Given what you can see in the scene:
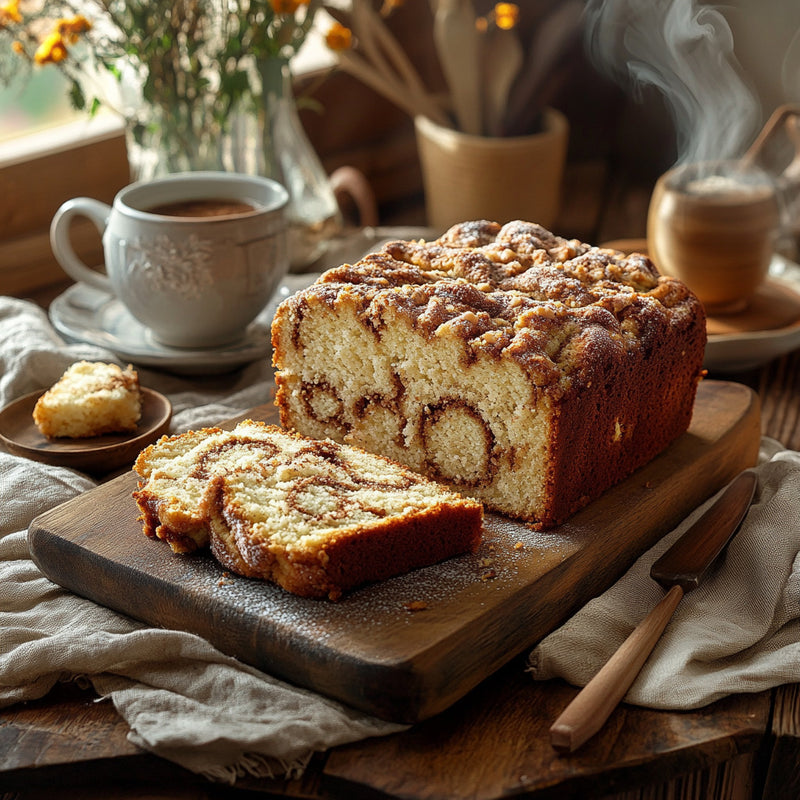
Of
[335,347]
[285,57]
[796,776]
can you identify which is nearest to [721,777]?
[796,776]

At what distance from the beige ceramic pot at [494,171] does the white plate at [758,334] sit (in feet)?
3.52

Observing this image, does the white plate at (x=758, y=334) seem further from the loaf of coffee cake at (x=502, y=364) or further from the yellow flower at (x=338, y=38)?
the yellow flower at (x=338, y=38)

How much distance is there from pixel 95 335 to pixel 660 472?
1.76 meters

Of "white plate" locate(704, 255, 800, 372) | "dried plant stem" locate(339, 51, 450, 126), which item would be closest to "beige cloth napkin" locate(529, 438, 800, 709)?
"white plate" locate(704, 255, 800, 372)

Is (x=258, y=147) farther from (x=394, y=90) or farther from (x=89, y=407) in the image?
(x=89, y=407)

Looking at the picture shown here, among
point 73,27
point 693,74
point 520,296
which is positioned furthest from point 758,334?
point 73,27

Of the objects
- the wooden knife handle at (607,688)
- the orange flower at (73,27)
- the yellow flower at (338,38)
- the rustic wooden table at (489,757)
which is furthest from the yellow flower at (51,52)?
the wooden knife handle at (607,688)

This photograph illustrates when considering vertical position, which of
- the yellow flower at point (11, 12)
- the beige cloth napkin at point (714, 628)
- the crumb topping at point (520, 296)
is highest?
the yellow flower at point (11, 12)

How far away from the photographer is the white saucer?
3166 mm

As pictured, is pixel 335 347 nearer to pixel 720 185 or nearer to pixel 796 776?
pixel 796 776

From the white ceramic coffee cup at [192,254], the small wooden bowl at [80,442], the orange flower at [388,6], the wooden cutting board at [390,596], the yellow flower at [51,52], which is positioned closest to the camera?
the wooden cutting board at [390,596]

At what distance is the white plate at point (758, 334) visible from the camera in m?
3.23

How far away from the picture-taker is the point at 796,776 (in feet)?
6.32

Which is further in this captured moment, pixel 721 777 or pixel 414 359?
pixel 414 359
